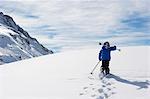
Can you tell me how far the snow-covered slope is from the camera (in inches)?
577

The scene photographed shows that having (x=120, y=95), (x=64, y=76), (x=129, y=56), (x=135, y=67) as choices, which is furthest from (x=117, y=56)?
(x=120, y=95)

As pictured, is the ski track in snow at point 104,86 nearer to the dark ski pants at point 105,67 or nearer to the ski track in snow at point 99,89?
the ski track in snow at point 99,89

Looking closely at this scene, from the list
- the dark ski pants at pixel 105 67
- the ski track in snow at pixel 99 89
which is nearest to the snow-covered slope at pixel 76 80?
the ski track in snow at pixel 99 89

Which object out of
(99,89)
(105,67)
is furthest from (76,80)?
(99,89)

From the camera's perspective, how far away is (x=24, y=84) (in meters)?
17.1

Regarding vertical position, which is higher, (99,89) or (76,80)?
(76,80)

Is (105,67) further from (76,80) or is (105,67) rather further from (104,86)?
(104,86)

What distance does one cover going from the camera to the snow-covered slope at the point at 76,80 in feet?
48.1

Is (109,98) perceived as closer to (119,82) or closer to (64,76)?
(119,82)

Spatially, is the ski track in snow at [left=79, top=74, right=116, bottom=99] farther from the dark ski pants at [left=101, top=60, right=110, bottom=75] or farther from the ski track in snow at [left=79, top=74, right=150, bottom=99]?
the dark ski pants at [left=101, top=60, right=110, bottom=75]

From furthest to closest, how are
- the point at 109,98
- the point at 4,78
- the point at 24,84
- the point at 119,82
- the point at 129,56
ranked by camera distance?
the point at 129,56
the point at 4,78
the point at 24,84
the point at 119,82
the point at 109,98

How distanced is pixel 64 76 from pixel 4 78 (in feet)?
9.97

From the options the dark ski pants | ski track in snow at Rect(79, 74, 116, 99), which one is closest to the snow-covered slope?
ski track in snow at Rect(79, 74, 116, 99)

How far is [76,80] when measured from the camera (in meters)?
16.6
